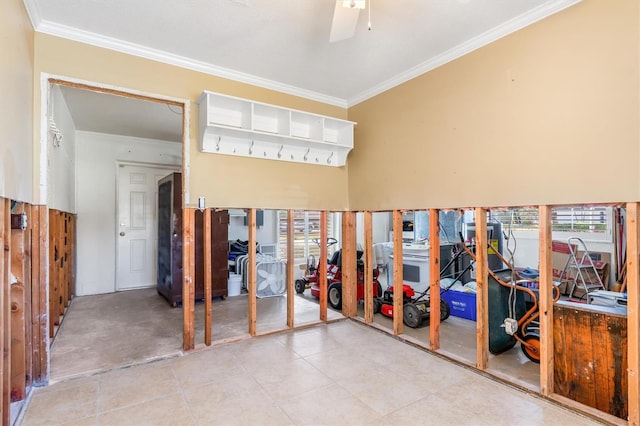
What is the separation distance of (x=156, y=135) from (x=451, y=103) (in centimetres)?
470

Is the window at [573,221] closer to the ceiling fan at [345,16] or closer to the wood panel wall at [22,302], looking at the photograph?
the ceiling fan at [345,16]

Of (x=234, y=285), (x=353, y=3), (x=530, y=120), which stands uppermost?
(x=353, y=3)

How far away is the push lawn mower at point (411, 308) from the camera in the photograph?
3.76 metres

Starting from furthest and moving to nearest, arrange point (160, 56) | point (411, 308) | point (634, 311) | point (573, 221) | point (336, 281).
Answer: point (573, 221) → point (336, 281) → point (411, 308) → point (160, 56) → point (634, 311)

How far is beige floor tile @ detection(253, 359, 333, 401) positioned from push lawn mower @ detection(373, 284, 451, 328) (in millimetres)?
1428

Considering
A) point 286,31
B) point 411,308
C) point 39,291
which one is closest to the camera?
point 39,291

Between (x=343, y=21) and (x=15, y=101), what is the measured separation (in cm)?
201

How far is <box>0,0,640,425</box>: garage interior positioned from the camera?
216 centimetres

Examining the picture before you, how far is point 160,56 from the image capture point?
120 inches

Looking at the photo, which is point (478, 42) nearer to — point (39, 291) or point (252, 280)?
point (252, 280)

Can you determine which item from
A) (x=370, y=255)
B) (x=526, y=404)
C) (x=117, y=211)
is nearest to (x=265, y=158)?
(x=370, y=255)

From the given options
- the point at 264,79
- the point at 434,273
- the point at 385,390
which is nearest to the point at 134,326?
the point at 385,390

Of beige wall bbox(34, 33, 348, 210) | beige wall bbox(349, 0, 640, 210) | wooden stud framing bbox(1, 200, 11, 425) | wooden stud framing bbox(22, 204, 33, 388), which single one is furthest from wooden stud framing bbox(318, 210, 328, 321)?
wooden stud framing bbox(1, 200, 11, 425)

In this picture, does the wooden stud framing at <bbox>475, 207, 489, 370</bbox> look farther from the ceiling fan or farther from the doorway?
the doorway
